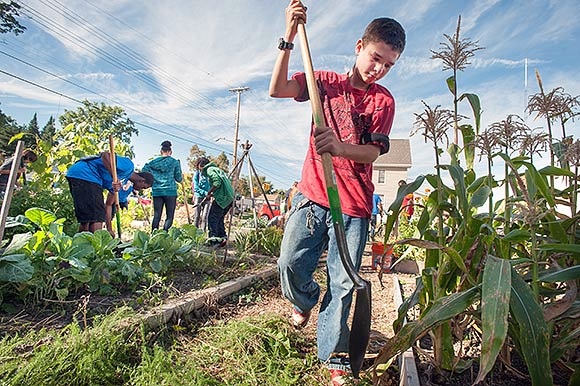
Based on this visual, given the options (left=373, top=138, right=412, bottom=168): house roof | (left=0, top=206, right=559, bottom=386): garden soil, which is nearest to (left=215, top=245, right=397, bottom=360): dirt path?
(left=0, top=206, right=559, bottom=386): garden soil

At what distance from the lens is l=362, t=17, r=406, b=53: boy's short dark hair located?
65.7 inches

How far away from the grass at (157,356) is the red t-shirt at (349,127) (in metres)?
0.84

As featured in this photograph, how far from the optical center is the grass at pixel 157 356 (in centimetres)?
142

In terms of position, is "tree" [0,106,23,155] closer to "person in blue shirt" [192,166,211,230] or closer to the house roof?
"person in blue shirt" [192,166,211,230]

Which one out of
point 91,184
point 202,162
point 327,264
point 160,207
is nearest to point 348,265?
point 327,264

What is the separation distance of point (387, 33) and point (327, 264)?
1.21 m

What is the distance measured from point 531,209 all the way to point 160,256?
271 cm

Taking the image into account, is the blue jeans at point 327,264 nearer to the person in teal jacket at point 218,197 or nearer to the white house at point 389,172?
the person in teal jacket at point 218,197

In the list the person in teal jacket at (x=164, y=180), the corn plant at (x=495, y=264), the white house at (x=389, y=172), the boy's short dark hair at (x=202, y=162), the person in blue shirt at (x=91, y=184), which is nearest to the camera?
the corn plant at (x=495, y=264)

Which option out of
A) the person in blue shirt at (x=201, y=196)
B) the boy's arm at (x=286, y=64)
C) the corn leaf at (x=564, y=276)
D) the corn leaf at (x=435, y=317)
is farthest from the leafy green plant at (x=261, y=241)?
the corn leaf at (x=564, y=276)

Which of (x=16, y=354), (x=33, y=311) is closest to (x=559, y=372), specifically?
(x=16, y=354)

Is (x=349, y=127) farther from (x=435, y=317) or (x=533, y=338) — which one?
(x=533, y=338)

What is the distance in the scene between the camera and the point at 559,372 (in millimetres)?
1269

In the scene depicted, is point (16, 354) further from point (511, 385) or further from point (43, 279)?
point (511, 385)
